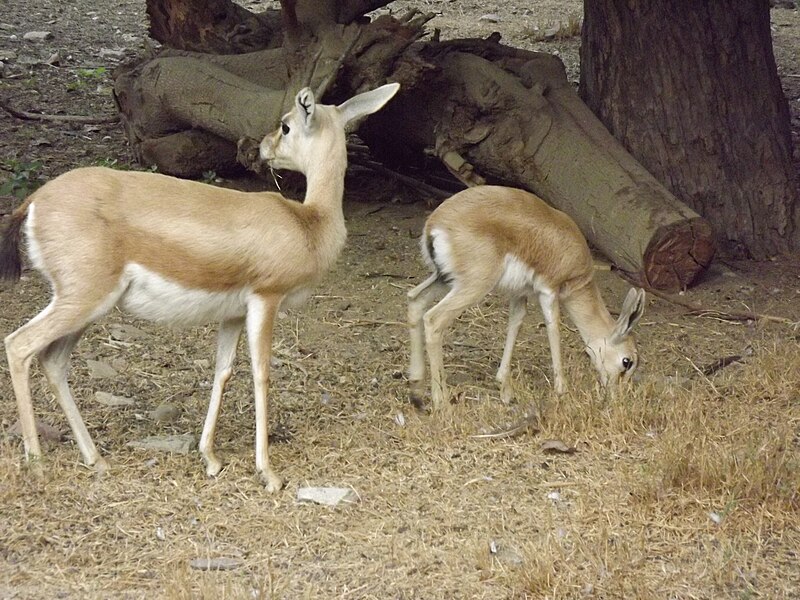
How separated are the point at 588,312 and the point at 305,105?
2.05 m

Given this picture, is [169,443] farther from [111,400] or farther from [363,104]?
→ [363,104]

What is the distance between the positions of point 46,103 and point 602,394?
6571 mm

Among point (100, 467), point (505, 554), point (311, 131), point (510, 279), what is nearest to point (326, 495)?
point (505, 554)

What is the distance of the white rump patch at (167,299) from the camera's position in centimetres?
446

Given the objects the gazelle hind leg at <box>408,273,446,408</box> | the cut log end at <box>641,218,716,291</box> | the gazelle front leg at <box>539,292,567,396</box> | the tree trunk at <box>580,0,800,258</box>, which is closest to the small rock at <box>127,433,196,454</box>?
the gazelle hind leg at <box>408,273,446,408</box>

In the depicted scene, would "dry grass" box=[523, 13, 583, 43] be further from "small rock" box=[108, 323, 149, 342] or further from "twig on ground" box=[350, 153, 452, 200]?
"small rock" box=[108, 323, 149, 342]

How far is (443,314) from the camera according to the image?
Result: 5.62 metres

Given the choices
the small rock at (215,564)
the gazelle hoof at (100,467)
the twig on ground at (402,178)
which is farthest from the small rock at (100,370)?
the twig on ground at (402,178)

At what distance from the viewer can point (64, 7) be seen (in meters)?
14.2

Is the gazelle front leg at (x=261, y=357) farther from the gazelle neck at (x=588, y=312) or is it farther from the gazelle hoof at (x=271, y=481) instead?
the gazelle neck at (x=588, y=312)

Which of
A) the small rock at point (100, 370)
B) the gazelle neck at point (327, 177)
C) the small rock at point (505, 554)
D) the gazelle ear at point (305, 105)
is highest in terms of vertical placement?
the gazelle ear at point (305, 105)

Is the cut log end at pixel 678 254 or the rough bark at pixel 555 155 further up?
the rough bark at pixel 555 155

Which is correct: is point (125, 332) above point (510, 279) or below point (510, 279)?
below

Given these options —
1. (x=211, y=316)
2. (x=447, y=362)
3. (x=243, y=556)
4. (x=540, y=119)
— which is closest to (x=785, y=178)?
(x=540, y=119)
